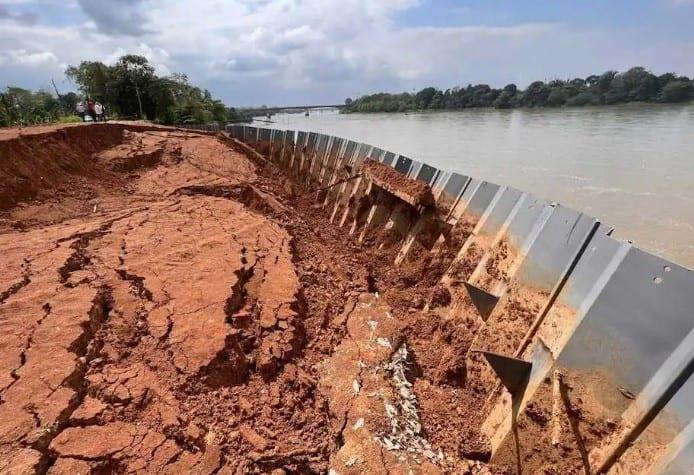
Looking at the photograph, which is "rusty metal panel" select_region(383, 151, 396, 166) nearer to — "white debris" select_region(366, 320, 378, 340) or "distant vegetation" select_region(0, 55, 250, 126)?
A: "white debris" select_region(366, 320, 378, 340)

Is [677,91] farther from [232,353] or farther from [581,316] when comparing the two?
[232,353]

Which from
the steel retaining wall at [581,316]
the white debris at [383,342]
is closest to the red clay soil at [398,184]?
the steel retaining wall at [581,316]

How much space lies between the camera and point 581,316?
2391 mm

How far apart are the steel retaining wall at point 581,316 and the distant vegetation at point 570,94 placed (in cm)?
4141

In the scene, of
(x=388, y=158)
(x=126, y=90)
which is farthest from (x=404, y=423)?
(x=126, y=90)

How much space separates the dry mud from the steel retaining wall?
11 centimetres

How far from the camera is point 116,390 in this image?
2.61 m

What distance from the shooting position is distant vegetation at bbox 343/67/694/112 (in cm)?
3512

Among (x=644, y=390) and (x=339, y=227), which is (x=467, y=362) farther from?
(x=339, y=227)

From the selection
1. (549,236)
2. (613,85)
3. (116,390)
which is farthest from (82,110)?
(613,85)

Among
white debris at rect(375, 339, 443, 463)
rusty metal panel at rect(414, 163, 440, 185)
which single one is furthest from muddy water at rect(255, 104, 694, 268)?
white debris at rect(375, 339, 443, 463)

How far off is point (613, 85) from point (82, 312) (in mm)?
46704

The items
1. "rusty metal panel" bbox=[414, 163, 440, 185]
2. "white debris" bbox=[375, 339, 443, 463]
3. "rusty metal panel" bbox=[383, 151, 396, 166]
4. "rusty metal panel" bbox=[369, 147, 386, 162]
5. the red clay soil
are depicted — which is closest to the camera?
"white debris" bbox=[375, 339, 443, 463]

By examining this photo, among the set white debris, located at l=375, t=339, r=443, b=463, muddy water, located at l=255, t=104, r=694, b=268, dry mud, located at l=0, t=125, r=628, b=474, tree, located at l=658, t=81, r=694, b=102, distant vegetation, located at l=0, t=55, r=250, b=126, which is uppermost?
tree, located at l=658, t=81, r=694, b=102
